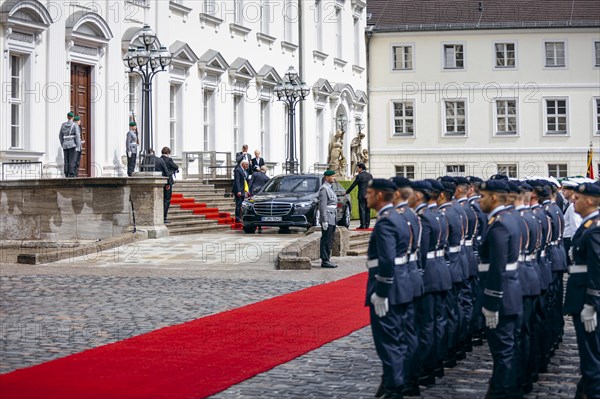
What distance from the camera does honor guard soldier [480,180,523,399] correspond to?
838 cm

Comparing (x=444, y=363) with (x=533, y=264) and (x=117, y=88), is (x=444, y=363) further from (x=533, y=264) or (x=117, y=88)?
(x=117, y=88)

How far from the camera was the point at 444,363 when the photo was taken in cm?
1034

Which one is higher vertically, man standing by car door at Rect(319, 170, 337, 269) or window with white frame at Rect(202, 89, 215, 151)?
window with white frame at Rect(202, 89, 215, 151)

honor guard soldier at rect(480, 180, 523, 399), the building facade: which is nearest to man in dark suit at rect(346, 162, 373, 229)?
honor guard soldier at rect(480, 180, 523, 399)

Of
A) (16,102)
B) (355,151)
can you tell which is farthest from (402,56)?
(16,102)

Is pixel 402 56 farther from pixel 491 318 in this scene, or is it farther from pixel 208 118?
pixel 491 318

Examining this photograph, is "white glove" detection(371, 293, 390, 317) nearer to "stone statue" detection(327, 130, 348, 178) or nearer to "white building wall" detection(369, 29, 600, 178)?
"stone statue" detection(327, 130, 348, 178)

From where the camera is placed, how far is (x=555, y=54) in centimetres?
5531

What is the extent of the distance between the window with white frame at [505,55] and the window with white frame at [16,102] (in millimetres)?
34493

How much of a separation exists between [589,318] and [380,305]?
1.60m

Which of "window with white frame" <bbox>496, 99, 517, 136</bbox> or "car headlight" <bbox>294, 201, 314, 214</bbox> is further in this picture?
"window with white frame" <bbox>496, 99, 517, 136</bbox>

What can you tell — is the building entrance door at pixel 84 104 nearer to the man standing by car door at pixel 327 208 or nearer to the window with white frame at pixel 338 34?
the man standing by car door at pixel 327 208

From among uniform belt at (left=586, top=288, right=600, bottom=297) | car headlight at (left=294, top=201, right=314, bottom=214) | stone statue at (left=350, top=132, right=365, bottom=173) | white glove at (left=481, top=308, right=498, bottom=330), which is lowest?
white glove at (left=481, top=308, right=498, bottom=330)

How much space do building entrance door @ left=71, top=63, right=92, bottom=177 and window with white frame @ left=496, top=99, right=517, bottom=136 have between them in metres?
31.1
